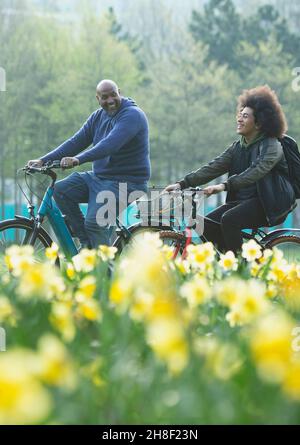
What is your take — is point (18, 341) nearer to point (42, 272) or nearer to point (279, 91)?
point (42, 272)

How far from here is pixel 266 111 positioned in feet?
21.2

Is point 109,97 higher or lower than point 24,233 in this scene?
higher

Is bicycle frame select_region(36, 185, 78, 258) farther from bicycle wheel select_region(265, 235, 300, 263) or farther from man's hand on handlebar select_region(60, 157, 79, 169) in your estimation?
bicycle wheel select_region(265, 235, 300, 263)

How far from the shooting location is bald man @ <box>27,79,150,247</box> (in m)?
6.62

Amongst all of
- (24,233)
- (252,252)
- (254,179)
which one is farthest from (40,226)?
(252,252)

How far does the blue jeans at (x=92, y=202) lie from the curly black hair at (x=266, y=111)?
1.02 m

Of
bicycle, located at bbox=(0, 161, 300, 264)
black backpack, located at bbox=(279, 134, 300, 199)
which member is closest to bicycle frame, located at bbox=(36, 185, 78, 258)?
bicycle, located at bbox=(0, 161, 300, 264)

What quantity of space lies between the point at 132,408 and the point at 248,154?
4188mm

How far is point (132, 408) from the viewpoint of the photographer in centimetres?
254

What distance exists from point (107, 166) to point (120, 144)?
0.32m

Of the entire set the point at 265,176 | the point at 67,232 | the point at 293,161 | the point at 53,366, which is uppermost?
the point at 293,161

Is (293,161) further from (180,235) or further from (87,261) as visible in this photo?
(87,261)

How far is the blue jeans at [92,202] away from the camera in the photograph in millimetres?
6633
